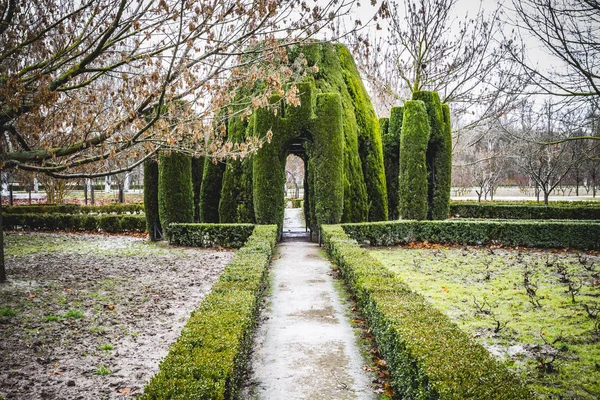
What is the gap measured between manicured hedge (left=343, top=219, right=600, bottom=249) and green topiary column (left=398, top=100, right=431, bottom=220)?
1179 millimetres

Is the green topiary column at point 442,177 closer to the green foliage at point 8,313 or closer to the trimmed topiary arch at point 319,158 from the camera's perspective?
the trimmed topiary arch at point 319,158

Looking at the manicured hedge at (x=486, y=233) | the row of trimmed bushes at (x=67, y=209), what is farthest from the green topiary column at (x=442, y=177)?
the row of trimmed bushes at (x=67, y=209)

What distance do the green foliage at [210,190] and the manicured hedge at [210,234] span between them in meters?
1.87

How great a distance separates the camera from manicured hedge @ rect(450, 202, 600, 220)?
22.4 m

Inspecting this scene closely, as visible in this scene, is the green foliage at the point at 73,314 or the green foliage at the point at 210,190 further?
the green foliage at the point at 210,190

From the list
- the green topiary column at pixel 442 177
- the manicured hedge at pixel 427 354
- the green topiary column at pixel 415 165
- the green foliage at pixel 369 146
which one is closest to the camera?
the manicured hedge at pixel 427 354

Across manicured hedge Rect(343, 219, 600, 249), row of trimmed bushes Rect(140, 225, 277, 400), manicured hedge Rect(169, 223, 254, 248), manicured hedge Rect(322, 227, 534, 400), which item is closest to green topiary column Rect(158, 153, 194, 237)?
manicured hedge Rect(169, 223, 254, 248)

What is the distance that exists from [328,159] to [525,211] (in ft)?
49.6

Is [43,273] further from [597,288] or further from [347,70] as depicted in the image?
[347,70]

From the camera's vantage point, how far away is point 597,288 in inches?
341

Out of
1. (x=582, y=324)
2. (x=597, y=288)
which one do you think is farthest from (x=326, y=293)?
(x=597, y=288)

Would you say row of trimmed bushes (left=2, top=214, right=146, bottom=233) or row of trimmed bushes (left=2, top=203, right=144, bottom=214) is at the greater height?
row of trimmed bushes (left=2, top=203, right=144, bottom=214)

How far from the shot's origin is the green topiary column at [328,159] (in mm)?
14922

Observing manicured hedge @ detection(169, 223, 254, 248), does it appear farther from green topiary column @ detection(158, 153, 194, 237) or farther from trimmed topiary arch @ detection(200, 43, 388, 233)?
trimmed topiary arch @ detection(200, 43, 388, 233)
